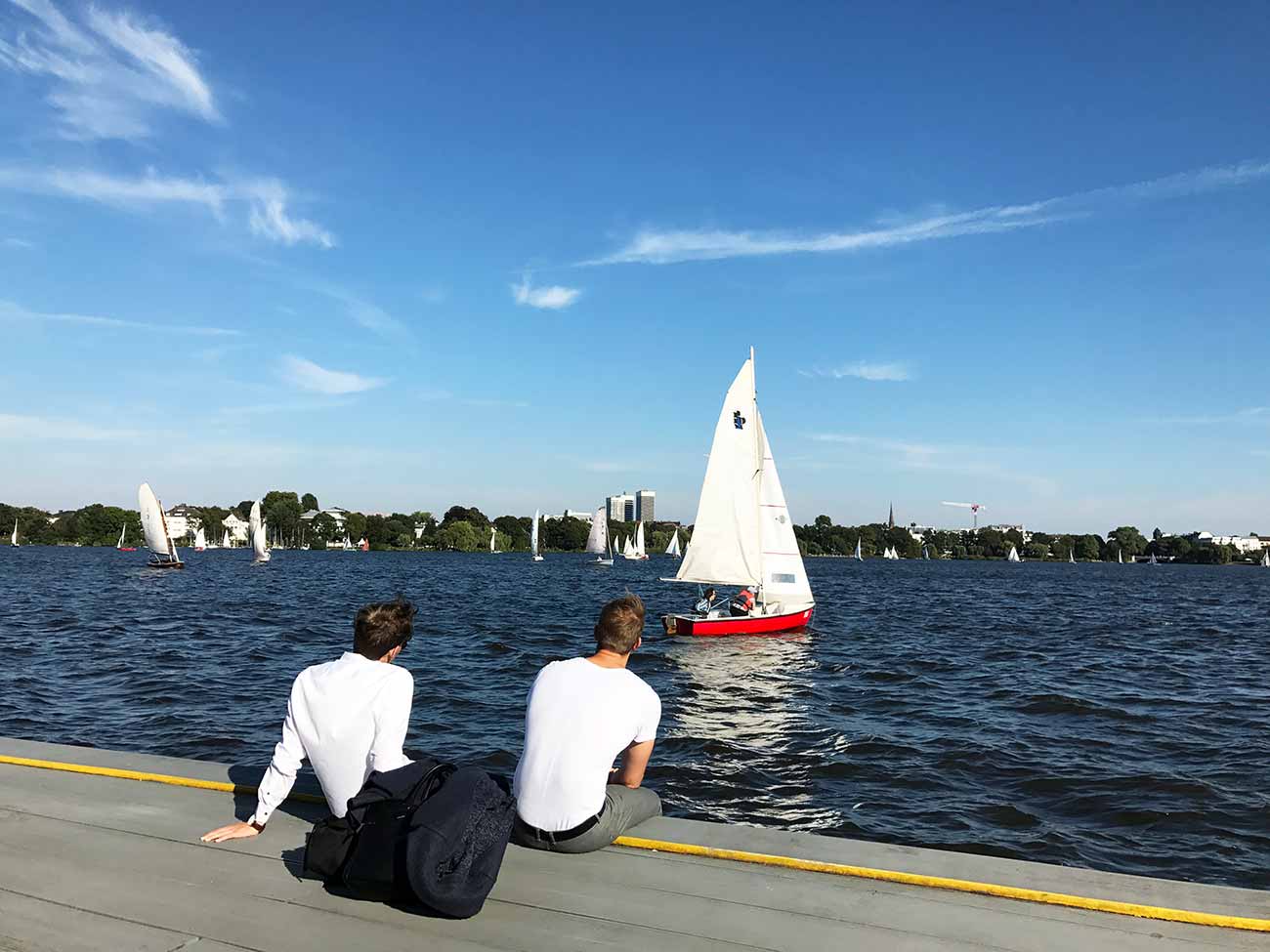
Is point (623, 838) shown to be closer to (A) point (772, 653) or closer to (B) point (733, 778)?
(B) point (733, 778)

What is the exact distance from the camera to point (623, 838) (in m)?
5.16

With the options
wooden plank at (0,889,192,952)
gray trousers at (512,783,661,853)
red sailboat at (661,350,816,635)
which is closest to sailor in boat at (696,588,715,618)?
red sailboat at (661,350,816,635)

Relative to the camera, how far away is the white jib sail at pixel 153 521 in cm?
6825

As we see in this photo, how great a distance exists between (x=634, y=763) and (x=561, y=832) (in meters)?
0.76

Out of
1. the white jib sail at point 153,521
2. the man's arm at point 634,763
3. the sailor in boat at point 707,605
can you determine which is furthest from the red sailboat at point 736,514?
the white jib sail at point 153,521

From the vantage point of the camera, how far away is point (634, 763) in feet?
18.1

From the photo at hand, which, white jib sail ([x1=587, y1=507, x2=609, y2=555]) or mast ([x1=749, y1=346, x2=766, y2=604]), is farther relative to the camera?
white jib sail ([x1=587, y1=507, x2=609, y2=555])

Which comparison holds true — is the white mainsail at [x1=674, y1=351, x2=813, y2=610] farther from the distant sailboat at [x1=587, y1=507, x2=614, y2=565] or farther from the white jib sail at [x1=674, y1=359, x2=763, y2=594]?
the distant sailboat at [x1=587, y1=507, x2=614, y2=565]

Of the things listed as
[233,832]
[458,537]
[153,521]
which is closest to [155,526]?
[153,521]

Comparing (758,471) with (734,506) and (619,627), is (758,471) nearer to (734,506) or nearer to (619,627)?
(734,506)

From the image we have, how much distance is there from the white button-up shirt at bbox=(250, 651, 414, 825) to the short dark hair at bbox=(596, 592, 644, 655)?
3.90 feet

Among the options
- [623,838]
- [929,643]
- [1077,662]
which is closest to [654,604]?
[929,643]

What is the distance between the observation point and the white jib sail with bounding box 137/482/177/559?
68250mm

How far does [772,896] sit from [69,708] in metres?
16.7
